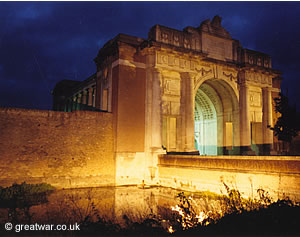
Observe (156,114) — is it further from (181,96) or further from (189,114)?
(181,96)

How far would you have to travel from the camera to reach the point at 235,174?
38.5 feet

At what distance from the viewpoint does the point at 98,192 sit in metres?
14.0

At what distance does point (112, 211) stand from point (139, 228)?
4693 mm

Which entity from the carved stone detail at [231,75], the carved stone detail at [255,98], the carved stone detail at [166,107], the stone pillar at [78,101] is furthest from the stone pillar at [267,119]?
the stone pillar at [78,101]

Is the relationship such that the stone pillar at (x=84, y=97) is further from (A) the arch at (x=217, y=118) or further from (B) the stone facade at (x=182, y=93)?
(A) the arch at (x=217, y=118)

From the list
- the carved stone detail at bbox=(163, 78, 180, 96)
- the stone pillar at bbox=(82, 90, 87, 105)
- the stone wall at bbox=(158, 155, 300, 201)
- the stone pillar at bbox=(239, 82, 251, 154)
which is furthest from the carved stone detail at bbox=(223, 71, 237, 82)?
the stone pillar at bbox=(82, 90, 87, 105)

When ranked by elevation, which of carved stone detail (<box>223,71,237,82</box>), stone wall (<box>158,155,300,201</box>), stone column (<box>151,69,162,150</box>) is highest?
carved stone detail (<box>223,71,237,82</box>)

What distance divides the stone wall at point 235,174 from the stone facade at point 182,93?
73.7 inches

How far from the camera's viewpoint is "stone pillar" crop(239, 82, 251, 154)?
21.0m

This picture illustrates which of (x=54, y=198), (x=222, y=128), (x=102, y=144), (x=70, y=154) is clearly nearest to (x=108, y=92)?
(x=102, y=144)

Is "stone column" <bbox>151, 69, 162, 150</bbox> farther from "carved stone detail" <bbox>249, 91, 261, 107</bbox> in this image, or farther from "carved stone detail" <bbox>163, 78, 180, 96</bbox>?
"carved stone detail" <bbox>249, 91, 261, 107</bbox>

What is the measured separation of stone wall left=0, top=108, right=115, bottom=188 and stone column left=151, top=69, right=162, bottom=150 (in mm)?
2593

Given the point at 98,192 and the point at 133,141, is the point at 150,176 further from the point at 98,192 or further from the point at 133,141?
the point at 98,192

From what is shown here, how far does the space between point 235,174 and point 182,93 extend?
852cm
